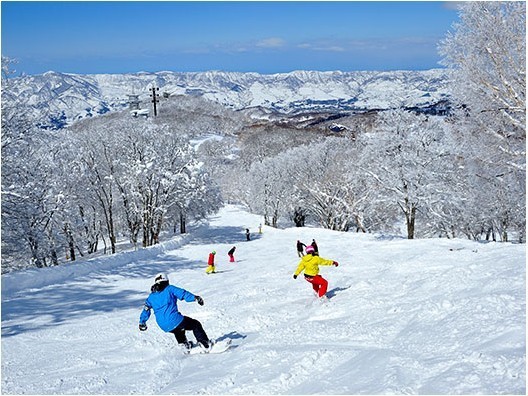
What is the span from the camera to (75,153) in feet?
114

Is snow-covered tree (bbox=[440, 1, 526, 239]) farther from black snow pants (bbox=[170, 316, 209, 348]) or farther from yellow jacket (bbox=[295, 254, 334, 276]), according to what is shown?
black snow pants (bbox=[170, 316, 209, 348])

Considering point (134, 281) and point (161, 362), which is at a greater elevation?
point (161, 362)

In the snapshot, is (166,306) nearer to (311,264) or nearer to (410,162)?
(311,264)

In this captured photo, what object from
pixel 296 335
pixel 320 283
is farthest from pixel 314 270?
pixel 296 335

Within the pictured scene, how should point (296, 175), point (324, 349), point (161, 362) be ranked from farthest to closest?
point (296, 175) → point (161, 362) → point (324, 349)

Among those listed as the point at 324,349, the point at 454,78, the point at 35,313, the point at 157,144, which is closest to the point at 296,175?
the point at 157,144

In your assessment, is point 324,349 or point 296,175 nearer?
point 324,349

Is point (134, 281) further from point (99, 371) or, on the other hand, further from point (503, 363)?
point (503, 363)

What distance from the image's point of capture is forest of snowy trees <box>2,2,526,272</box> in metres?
17.4

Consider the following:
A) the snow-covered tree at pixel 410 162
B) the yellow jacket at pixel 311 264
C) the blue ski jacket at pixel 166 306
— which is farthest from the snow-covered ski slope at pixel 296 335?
the snow-covered tree at pixel 410 162

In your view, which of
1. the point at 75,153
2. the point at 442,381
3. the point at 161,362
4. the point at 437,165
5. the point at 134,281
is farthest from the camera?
the point at 75,153

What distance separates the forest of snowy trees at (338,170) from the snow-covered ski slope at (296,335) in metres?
5.88

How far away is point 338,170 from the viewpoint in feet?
175

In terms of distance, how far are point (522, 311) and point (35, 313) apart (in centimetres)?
1197
